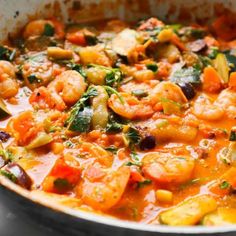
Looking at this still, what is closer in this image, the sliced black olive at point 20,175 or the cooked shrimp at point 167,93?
the sliced black olive at point 20,175

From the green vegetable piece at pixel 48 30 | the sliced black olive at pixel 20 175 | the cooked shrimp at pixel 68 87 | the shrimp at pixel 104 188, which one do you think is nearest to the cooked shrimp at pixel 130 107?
the cooked shrimp at pixel 68 87

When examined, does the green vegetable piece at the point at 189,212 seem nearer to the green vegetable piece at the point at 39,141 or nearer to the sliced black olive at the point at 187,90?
the green vegetable piece at the point at 39,141

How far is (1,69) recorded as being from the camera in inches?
162

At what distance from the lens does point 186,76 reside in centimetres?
428

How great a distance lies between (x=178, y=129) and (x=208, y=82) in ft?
2.36

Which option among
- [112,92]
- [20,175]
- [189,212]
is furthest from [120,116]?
[189,212]

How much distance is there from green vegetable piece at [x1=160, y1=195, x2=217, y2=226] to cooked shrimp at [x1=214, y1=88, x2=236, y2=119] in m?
0.95

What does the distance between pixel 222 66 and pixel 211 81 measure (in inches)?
8.2

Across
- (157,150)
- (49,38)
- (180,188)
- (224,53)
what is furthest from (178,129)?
(49,38)

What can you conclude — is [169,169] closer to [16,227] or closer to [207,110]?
[207,110]

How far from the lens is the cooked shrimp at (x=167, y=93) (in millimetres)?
3928

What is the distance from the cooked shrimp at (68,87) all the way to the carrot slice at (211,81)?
0.93 m

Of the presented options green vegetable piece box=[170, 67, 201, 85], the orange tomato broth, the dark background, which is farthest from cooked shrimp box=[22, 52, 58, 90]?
the dark background

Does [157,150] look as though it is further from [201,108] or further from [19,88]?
[19,88]
